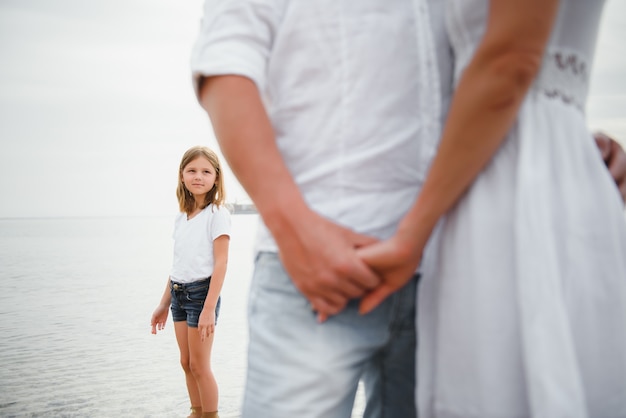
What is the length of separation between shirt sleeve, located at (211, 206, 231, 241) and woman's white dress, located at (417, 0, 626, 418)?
291 centimetres

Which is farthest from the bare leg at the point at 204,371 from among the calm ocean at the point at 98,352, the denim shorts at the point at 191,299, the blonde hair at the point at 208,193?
the blonde hair at the point at 208,193

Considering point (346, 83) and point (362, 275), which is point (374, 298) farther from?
point (346, 83)

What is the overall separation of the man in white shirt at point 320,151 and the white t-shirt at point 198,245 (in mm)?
2746

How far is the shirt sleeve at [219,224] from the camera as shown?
3686 mm

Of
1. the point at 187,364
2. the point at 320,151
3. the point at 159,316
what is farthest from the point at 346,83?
the point at 159,316

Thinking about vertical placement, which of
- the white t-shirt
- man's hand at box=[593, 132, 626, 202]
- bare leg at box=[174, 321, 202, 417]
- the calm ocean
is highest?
man's hand at box=[593, 132, 626, 202]

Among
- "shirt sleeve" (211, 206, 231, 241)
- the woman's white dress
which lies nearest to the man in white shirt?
the woman's white dress

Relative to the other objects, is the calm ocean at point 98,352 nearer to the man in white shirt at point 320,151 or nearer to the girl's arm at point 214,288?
the girl's arm at point 214,288

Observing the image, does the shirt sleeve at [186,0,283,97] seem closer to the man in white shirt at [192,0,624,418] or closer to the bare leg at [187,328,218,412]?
the man in white shirt at [192,0,624,418]

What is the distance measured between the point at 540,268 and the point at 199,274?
3.12 meters

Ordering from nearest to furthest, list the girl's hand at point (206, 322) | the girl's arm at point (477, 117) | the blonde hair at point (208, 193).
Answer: the girl's arm at point (477, 117)
the girl's hand at point (206, 322)
the blonde hair at point (208, 193)

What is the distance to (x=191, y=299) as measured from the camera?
3.69m

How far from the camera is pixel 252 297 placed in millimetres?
1009

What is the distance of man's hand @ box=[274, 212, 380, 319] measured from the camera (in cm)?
87
